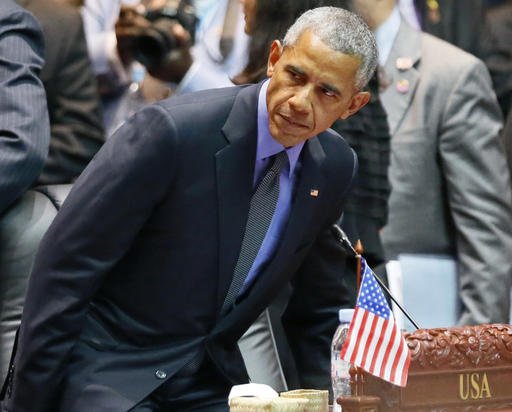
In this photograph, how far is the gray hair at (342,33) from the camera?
11.7 feet

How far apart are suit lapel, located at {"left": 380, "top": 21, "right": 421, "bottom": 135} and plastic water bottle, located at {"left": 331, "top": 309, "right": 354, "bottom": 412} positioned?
1999mm

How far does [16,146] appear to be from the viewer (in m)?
4.32

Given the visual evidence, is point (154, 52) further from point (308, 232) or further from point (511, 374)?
point (511, 374)

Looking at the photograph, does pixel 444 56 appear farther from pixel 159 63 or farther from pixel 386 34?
pixel 159 63

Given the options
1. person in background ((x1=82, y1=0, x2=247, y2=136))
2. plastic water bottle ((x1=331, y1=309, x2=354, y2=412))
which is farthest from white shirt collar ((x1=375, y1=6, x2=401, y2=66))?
plastic water bottle ((x1=331, y1=309, x2=354, y2=412))

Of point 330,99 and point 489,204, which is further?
point 489,204

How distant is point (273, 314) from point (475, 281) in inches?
51.6

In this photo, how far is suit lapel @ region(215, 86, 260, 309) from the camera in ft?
12.0

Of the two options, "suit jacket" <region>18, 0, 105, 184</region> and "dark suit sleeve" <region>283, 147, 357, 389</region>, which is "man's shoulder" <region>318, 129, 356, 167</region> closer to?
"dark suit sleeve" <region>283, 147, 357, 389</region>

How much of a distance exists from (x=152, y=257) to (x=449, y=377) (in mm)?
807

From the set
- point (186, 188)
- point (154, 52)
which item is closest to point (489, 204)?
point (154, 52)

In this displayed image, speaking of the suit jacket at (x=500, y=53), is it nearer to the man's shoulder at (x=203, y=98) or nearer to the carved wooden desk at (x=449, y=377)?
the man's shoulder at (x=203, y=98)

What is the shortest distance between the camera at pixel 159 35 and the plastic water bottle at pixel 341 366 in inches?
86.8

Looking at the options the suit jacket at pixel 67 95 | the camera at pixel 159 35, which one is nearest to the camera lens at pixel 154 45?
the camera at pixel 159 35
